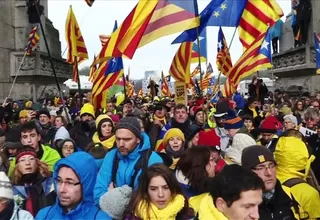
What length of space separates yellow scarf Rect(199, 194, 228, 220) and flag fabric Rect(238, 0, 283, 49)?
737cm

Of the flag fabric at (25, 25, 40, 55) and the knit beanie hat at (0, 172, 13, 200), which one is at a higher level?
the flag fabric at (25, 25, 40, 55)

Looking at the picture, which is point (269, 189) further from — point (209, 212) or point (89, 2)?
point (89, 2)

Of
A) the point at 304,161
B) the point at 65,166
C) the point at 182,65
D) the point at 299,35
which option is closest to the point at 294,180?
the point at 304,161

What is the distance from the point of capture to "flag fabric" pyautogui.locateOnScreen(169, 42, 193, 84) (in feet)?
33.2

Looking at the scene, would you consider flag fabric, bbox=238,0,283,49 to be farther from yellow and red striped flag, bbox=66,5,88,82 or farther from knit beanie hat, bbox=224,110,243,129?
yellow and red striped flag, bbox=66,5,88,82

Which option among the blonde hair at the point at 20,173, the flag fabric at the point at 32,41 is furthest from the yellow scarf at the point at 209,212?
the flag fabric at the point at 32,41

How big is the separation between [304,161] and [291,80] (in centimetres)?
1467

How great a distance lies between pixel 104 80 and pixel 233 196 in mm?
7647

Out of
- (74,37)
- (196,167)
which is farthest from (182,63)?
(196,167)

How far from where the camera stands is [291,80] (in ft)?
61.1

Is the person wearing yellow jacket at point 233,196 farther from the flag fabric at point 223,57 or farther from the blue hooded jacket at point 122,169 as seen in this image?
the flag fabric at point 223,57

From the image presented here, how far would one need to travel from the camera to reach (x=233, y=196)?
2.67 meters

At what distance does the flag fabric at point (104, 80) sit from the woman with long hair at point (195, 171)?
5655 millimetres

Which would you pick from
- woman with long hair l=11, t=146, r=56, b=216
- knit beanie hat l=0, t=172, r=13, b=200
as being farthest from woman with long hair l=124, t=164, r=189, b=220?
woman with long hair l=11, t=146, r=56, b=216
